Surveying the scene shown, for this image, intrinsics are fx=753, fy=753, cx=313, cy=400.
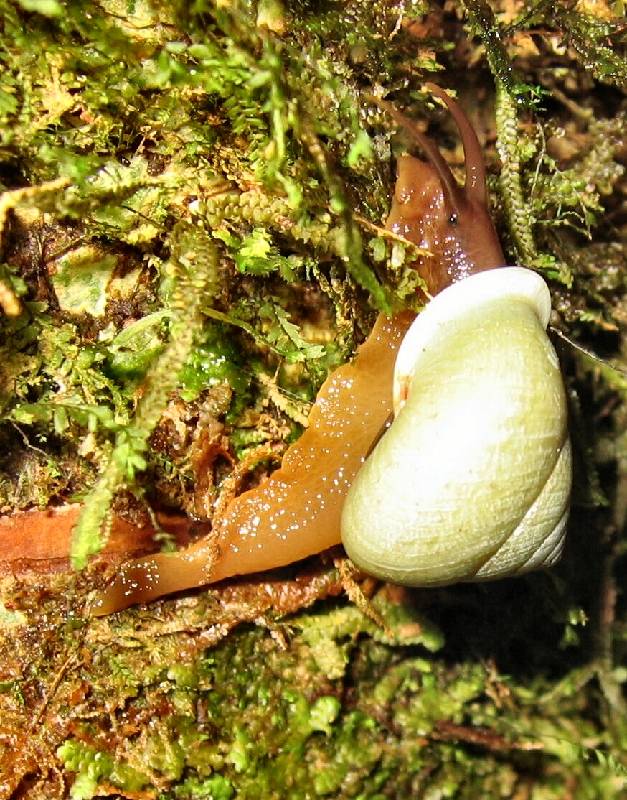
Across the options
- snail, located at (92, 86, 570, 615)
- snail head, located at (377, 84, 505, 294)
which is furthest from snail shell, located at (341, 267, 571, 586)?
snail head, located at (377, 84, 505, 294)

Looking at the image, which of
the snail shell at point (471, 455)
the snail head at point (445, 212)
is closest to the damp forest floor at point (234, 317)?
the snail head at point (445, 212)

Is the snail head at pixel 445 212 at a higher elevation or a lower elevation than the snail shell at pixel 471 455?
higher

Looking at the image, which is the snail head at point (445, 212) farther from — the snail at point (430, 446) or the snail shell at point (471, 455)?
the snail shell at point (471, 455)

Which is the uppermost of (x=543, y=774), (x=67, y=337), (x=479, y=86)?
(x=479, y=86)

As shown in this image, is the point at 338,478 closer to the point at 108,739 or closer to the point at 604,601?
the point at 108,739

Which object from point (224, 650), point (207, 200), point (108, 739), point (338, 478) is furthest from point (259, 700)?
point (207, 200)

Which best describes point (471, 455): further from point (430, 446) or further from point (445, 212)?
point (445, 212)

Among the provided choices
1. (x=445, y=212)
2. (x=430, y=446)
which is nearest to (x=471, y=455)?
(x=430, y=446)
